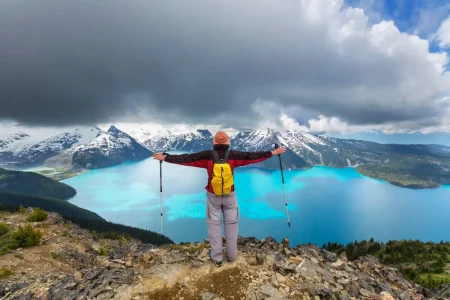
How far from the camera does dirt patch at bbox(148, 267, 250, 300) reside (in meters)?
7.62

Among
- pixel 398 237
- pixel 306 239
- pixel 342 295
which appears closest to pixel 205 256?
pixel 342 295

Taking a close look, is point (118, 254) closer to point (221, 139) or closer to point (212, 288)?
point (212, 288)

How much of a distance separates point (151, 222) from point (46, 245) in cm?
17846

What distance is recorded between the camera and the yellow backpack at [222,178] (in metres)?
8.21

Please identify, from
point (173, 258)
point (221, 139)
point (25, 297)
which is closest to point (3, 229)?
point (25, 297)

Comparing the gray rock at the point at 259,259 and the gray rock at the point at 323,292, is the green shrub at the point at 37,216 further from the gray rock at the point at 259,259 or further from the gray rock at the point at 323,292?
the gray rock at the point at 323,292

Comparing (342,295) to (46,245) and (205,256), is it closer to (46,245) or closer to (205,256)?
(205,256)

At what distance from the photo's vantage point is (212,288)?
7.92 metres

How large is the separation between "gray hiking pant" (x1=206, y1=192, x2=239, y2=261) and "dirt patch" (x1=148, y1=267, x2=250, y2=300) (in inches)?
31.3

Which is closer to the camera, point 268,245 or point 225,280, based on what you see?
point 225,280

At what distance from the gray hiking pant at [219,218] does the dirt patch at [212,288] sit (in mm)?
796

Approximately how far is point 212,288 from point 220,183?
3527 millimetres

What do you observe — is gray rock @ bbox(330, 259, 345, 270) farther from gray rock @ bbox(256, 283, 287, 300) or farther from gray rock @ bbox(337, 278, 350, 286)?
gray rock @ bbox(256, 283, 287, 300)

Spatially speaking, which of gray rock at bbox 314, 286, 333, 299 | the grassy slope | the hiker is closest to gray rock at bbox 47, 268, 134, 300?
the hiker
